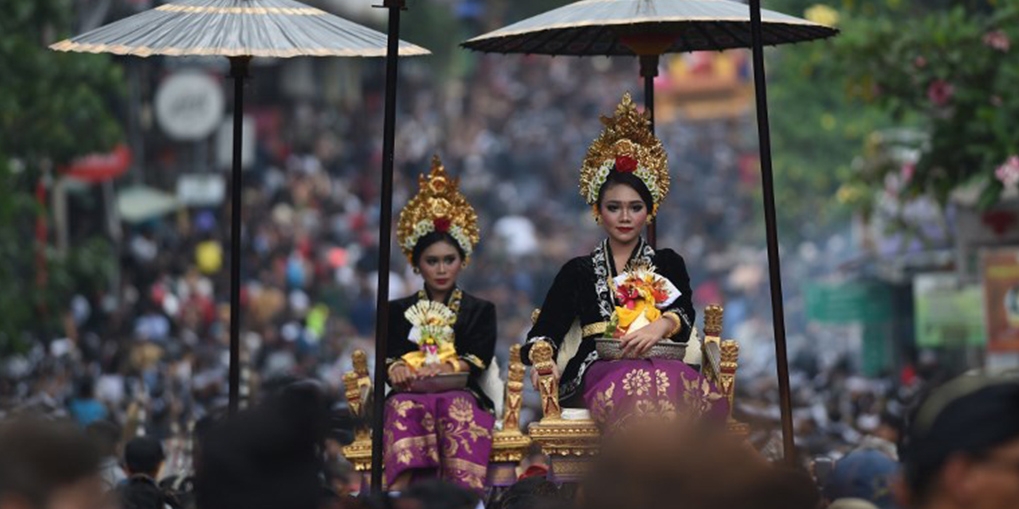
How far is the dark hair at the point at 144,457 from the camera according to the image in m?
13.4

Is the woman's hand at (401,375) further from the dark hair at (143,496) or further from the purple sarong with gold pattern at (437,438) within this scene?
the dark hair at (143,496)

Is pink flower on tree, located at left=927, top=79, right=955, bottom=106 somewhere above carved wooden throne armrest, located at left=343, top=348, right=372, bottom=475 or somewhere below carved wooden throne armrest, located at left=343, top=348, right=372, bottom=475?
above

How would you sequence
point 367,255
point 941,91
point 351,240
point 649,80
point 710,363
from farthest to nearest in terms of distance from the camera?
point 351,240 → point 367,255 → point 941,91 → point 649,80 → point 710,363

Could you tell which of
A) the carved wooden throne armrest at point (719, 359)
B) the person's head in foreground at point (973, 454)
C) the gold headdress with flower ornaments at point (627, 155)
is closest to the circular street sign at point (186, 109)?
the gold headdress with flower ornaments at point (627, 155)

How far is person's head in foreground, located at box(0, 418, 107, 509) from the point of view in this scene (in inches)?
238

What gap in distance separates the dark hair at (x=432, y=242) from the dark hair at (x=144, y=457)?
2478 mm

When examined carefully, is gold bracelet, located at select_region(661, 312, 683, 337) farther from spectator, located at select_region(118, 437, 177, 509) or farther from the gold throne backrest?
spectator, located at select_region(118, 437, 177, 509)

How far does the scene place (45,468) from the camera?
6.09 meters

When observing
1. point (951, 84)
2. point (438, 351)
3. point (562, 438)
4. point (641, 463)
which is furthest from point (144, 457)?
point (951, 84)

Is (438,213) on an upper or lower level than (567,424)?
upper

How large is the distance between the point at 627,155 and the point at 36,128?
12983 millimetres

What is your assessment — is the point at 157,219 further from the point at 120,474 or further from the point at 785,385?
the point at 785,385

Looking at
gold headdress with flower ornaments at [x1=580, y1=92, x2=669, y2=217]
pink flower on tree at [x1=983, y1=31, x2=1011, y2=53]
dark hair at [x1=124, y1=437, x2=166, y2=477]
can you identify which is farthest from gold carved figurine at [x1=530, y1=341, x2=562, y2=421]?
pink flower on tree at [x1=983, y1=31, x2=1011, y2=53]

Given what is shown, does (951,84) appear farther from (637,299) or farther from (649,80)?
(637,299)
